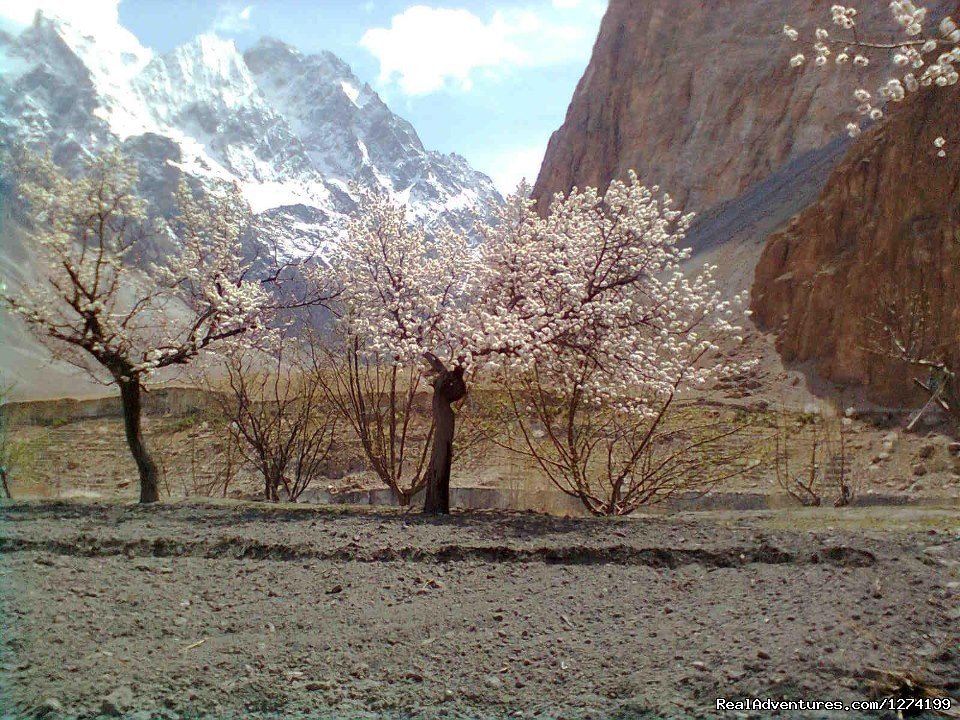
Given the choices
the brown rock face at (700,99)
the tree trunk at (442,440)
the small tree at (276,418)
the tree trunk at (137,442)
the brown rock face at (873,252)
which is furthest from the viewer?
the brown rock face at (700,99)

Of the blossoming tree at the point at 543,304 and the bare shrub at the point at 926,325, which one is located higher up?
the bare shrub at the point at 926,325

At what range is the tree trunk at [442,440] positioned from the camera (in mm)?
8047

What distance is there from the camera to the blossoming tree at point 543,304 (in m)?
8.06

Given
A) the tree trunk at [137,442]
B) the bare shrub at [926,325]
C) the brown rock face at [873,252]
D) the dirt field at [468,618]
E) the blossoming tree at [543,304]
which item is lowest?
the dirt field at [468,618]

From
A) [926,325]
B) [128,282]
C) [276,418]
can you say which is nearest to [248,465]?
[276,418]

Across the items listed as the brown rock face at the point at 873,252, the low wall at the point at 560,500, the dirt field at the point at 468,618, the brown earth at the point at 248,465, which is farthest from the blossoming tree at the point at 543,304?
the brown rock face at the point at 873,252

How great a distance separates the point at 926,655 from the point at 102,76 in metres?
9.61

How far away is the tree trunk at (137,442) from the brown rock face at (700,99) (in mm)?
43268

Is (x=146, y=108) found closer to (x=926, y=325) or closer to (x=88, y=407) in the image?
(x=88, y=407)

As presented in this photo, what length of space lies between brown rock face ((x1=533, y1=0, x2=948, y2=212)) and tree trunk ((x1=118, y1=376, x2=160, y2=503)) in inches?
1703

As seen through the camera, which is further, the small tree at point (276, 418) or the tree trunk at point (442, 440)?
the small tree at point (276, 418)

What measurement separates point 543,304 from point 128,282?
4.95 meters

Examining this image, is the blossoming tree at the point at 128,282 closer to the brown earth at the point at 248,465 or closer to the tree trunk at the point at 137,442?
the tree trunk at the point at 137,442

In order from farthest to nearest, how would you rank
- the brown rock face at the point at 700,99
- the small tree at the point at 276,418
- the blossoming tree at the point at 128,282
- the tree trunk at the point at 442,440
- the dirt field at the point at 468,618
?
the brown rock face at the point at 700,99 < the small tree at the point at 276,418 < the blossoming tree at the point at 128,282 < the tree trunk at the point at 442,440 < the dirt field at the point at 468,618
